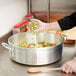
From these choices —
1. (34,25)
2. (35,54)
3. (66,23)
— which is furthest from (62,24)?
(35,54)

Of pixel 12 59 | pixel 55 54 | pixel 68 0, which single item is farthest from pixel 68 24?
pixel 68 0

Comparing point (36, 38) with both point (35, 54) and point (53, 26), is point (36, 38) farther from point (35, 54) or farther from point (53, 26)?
point (35, 54)

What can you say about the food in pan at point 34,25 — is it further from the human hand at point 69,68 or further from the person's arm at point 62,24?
the human hand at point 69,68

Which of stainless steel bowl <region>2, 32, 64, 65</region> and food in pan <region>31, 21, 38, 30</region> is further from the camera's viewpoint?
food in pan <region>31, 21, 38, 30</region>

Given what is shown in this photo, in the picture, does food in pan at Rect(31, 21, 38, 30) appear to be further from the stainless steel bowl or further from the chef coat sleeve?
the stainless steel bowl

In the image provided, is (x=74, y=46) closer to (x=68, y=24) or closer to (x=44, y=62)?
(x=68, y=24)

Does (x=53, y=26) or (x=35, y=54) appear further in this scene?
(x=53, y=26)

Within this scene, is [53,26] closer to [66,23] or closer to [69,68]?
[66,23]

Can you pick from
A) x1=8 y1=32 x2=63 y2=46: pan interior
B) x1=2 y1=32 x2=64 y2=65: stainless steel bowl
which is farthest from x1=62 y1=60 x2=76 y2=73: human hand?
x1=8 y1=32 x2=63 y2=46: pan interior

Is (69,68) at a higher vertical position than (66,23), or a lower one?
lower

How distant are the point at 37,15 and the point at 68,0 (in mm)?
316

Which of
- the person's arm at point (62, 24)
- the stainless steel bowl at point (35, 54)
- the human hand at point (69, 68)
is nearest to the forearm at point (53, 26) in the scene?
the person's arm at point (62, 24)

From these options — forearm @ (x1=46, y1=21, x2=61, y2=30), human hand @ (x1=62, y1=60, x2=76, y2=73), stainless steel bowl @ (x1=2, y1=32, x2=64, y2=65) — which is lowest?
human hand @ (x1=62, y1=60, x2=76, y2=73)

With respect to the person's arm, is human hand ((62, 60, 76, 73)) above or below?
below
